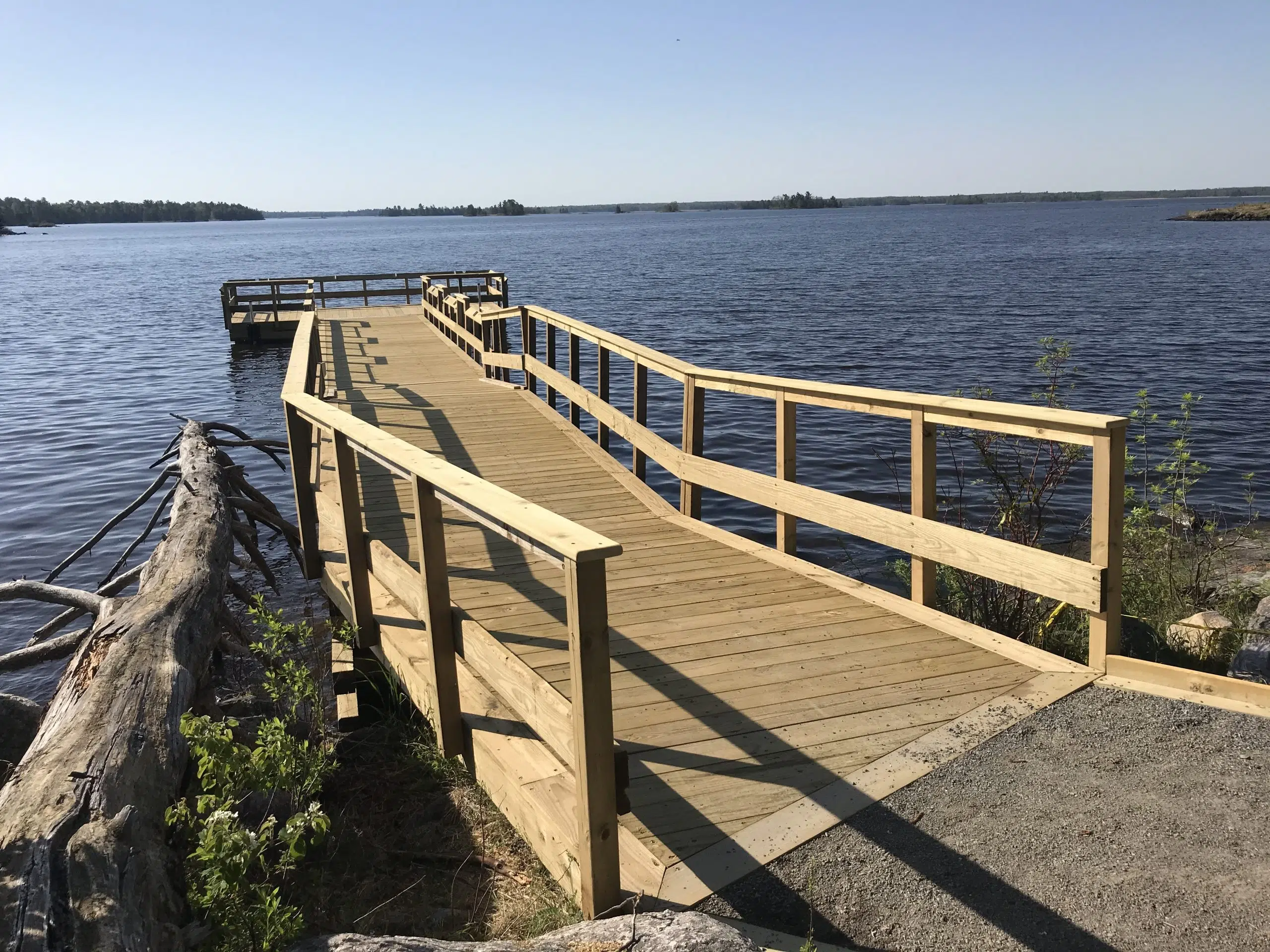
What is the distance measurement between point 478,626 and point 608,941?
1.53 m

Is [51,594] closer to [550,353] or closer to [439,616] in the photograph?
[439,616]

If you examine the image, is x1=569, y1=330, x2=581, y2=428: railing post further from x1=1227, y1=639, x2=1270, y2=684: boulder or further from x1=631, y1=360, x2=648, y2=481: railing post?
x1=1227, y1=639, x2=1270, y2=684: boulder

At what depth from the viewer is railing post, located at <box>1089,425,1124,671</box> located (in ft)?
13.1

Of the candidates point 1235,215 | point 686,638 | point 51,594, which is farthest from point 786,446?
point 1235,215

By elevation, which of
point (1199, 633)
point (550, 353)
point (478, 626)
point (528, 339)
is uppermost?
point (528, 339)

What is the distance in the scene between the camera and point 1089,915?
9.08 ft

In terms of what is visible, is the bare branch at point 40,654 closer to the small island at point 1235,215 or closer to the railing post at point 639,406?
the railing post at point 639,406

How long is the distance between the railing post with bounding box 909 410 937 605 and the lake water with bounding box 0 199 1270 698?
16.6ft

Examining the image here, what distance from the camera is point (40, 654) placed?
5582 millimetres

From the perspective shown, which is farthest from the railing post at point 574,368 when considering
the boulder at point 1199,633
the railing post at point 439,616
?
the railing post at point 439,616

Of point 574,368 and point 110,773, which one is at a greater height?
point 574,368

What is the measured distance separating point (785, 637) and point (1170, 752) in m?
1.66

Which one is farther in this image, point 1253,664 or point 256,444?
point 256,444

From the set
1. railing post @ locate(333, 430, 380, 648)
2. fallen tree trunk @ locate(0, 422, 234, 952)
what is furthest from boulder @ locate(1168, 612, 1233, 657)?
fallen tree trunk @ locate(0, 422, 234, 952)
